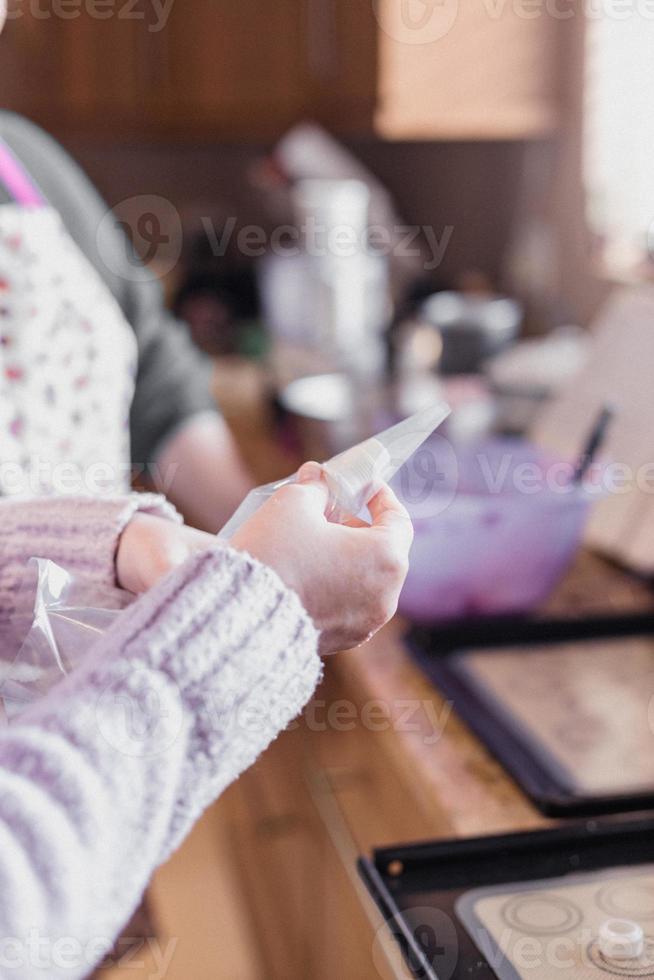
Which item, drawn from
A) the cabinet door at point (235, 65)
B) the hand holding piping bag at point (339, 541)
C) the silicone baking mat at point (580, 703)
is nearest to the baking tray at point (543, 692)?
the silicone baking mat at point (580, 703)

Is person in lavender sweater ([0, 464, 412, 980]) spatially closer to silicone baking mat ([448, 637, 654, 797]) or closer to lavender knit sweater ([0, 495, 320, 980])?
lavender knit sweater ([0, 495, 320, 980])

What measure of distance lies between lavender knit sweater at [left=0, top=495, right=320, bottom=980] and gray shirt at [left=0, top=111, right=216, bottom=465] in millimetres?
738

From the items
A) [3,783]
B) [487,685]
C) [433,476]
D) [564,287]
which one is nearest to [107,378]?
[433,476]

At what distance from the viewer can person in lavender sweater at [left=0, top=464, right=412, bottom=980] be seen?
0.38 m

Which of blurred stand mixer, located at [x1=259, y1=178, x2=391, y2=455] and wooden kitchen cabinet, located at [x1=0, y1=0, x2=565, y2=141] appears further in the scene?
wooden kitchen cabinet, located at [x1=0, y1=0, x2=565, y2=141]

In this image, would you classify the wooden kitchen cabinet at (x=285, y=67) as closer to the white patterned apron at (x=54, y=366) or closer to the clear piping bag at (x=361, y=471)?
the white patterned apron at (x=54, y=366)

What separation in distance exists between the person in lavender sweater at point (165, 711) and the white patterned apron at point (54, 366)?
1.46 feet

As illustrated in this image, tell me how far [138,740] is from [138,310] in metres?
0.84

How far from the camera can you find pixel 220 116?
2.19 m

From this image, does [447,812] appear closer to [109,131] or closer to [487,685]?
[487,685]

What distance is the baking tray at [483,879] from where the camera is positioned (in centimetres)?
51

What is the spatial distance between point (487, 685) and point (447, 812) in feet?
0.58
